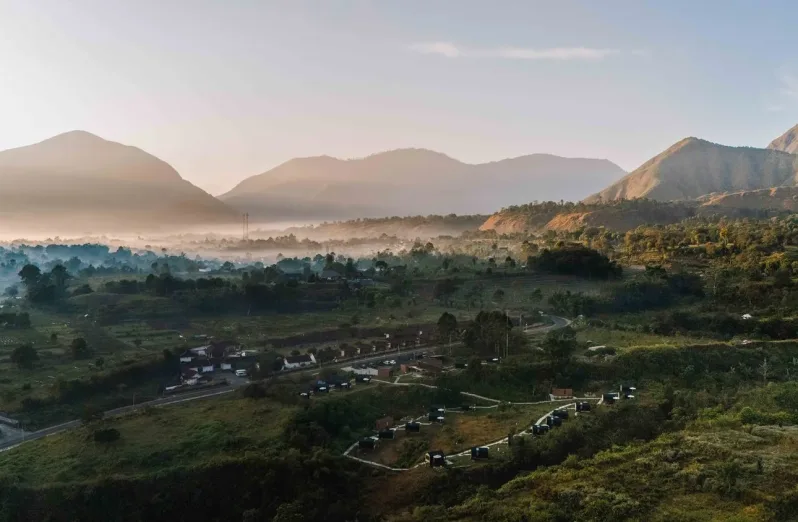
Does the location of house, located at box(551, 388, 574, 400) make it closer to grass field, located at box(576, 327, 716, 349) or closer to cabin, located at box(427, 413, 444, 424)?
cabin, located at box(427, 413, 444, 424)

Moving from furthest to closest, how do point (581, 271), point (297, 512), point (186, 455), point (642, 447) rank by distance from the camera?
point (581, 271) < point (186, 455) < point (642, 447) < point (297, 512)

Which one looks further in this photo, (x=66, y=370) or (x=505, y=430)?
(x=66, y=370)

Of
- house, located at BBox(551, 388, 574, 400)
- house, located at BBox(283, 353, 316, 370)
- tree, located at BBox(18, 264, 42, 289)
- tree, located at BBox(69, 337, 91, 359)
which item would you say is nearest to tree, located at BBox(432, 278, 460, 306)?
house, located at BBox(283, 353, 316, 370)

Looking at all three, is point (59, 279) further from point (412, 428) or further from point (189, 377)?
point (412, 428)

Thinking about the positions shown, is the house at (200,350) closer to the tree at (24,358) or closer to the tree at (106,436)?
the tree at (24,358)

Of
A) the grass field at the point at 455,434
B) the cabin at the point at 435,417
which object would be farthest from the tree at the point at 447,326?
the cabin at the point at 435,417

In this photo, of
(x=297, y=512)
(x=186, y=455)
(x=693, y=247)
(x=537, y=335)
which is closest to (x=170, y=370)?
(x=186, y=455)

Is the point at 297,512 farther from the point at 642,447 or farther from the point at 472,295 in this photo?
the point at 472,295
